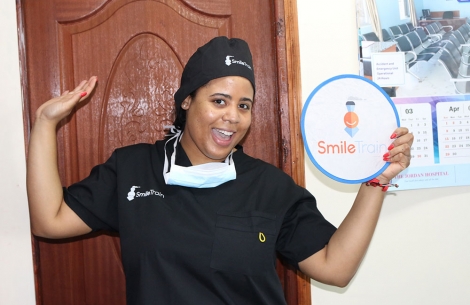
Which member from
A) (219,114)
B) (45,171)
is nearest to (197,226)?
(219,114)

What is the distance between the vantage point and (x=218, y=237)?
4.29ft

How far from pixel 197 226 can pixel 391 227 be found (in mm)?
855

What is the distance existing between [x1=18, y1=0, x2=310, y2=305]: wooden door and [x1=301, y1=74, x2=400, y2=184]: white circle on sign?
0.38 m

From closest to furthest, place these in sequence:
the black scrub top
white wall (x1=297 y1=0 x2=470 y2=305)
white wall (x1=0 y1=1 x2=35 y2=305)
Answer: the black scrub top, white wall (x1=0 y1=1 x2=35 y2=305), white wall (x1=297 y1=0 x2=470 y2=305)

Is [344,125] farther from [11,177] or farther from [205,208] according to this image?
[11,177]

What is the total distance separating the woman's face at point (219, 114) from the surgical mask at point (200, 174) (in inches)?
1.4

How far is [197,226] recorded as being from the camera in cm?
131

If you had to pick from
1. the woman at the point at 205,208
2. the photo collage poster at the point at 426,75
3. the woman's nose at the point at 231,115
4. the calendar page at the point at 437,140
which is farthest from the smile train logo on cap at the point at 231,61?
the calendar page at the point at 437,140

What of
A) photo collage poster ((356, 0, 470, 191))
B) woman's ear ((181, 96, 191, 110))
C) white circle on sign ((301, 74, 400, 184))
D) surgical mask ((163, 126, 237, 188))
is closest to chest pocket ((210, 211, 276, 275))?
surgical mask ((163, 126, 237, 188))

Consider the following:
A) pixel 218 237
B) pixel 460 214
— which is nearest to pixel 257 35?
pixel 218 237

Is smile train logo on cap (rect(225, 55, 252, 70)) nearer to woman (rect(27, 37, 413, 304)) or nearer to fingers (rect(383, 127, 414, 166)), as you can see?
woman (rect(27, 37, 413, 304))

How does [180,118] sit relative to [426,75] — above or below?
below

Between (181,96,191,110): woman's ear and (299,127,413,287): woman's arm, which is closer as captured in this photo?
(299,127,413,287): woman's arm

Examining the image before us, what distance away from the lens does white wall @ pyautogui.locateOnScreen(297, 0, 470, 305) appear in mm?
1745
